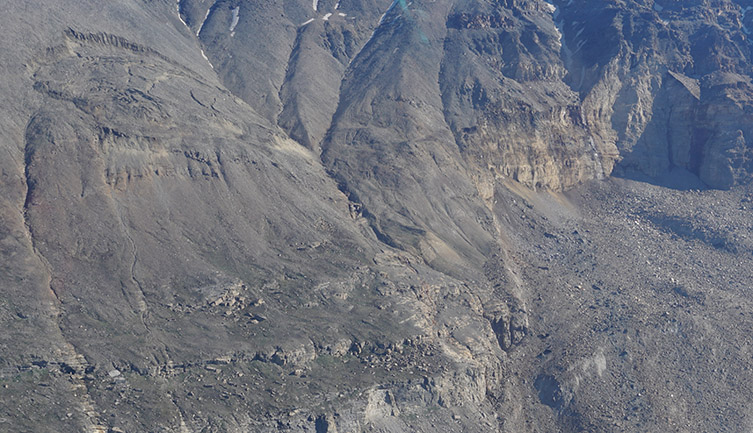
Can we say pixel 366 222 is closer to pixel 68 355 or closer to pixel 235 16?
pixel 68 355

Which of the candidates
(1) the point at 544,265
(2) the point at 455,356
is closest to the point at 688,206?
(1) the point at 544,265

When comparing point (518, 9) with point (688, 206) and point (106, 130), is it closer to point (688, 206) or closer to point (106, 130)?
point (688, 206)

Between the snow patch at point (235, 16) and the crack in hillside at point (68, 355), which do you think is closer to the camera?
the crack in hillside at point (68, 355)

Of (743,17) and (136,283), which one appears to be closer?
(136,283)

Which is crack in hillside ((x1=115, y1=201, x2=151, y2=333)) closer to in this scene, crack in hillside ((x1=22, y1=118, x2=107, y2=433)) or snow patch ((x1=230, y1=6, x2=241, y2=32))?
crack in hillside ((x1=22, y1=118, x2=107, y2=433))

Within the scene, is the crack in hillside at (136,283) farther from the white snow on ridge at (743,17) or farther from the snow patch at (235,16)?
the white snow on ridge at (743,17)

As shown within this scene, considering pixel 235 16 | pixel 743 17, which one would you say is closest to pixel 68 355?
pixel 235 16

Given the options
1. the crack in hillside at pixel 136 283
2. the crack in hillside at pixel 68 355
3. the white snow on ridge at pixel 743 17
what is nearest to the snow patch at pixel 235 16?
the crack in hillside at pixel 136 283

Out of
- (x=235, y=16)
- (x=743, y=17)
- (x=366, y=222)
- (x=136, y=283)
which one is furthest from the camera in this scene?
(x=743, y=17)

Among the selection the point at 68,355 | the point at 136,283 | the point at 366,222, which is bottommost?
the point at 68,355
